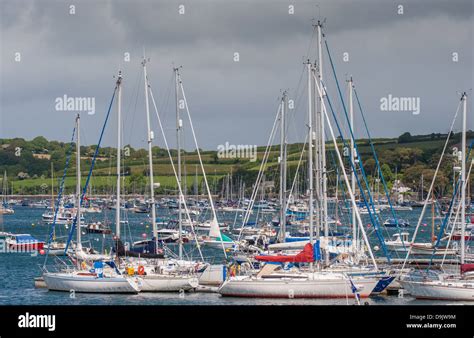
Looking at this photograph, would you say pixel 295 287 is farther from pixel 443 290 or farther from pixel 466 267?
pixel 466 267

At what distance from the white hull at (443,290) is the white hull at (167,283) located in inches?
396

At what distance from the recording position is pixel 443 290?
42.9m

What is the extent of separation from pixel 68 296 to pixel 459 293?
17431mm

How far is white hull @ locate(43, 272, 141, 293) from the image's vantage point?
47156mm

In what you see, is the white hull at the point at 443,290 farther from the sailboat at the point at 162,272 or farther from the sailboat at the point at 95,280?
the sailboat at the point at 95,280

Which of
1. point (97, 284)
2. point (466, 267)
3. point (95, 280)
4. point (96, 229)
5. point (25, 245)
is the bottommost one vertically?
point (25, 245)

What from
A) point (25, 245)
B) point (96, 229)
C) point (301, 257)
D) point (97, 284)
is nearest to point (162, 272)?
point (97, 284)

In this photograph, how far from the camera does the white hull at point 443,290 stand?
139 feet

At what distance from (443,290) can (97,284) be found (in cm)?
1554

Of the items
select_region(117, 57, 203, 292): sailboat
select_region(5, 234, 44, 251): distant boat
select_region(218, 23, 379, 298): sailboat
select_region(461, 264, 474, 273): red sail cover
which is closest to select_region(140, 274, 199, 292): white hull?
select_region(117, 57, 203, 292): sailboat

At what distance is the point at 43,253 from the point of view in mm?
78438

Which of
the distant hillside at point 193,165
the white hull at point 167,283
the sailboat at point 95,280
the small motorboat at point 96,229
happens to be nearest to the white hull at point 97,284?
the sailboat at point 95,280
